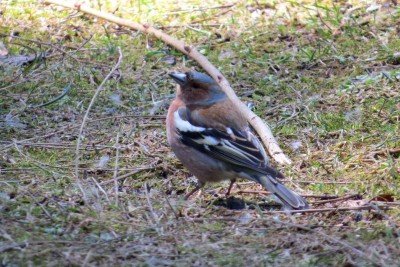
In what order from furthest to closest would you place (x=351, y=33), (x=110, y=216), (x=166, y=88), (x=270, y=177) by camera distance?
(x=351, y=33) → (x=166, y=88) → (x=270, y=177) → (x=110, y=216)

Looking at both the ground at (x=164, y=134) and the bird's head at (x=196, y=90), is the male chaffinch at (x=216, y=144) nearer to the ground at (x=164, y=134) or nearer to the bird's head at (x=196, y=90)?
the bird's head at (x=196, y=90)

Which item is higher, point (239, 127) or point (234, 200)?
point (239, 127)

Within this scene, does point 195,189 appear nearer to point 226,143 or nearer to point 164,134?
point 226,143

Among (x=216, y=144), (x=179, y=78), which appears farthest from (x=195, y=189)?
(x=179, y=78)

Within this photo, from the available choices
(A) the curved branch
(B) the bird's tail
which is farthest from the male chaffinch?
(A) the curved branch

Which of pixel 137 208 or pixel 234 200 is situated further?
pixel 234 200

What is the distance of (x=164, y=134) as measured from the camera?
6.54 meters

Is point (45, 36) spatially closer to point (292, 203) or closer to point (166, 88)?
point (166, 88)

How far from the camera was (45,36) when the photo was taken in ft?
26.9

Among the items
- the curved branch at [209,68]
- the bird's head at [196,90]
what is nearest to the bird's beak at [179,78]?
the bird's head at [196,90]

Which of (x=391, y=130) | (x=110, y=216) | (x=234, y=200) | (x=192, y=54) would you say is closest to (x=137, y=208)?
(x=110, y=216)

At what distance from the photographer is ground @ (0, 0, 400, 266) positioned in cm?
436

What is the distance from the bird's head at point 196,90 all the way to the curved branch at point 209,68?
0.45 m

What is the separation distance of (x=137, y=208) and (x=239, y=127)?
1012 mm
